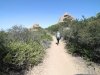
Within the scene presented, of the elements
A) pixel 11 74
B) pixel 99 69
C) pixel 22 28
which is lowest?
pixel 99 69

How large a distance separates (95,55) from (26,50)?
649 centimetres

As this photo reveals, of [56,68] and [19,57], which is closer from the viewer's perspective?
[19,57]

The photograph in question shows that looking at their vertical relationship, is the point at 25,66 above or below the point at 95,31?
below

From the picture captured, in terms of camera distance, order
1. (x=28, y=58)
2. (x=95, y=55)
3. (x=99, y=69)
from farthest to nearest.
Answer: (x=95, y=55) → (x=99, y=69) → (x=28, y=58)

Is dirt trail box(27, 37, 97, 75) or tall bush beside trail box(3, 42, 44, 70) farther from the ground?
tall bush beside trail box(3, 42, 44, 70)

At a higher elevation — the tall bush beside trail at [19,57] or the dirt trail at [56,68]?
the tall bush beside trail at [19,57]

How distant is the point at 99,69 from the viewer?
950 cm

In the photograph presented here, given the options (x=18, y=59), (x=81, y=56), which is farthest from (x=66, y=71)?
(x=81, y=56)

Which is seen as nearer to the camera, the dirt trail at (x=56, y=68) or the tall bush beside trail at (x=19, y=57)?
the tall bush beside trail at (x=19, y=57)

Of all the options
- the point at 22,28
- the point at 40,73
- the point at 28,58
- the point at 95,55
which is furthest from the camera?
the point at 22,28

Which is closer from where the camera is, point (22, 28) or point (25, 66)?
point (25, 66)

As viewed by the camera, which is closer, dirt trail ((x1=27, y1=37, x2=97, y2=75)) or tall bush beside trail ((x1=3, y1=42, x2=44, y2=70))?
tall bush beside trail ((x1=3, y1=42, x2=44, y2=70))

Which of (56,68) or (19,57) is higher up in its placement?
(19,57)

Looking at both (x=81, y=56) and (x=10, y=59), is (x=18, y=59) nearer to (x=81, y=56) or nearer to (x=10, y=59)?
(x=10, y=59)
